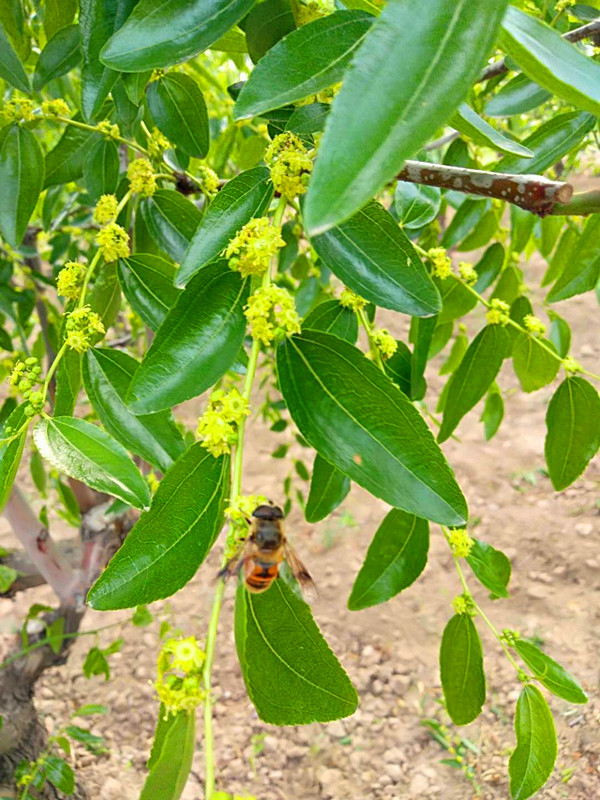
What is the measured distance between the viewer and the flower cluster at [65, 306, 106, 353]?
535 mm

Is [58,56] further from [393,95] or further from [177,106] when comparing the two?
[393,95]

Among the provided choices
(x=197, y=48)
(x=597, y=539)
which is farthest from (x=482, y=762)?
Answer: (x=197, y=48)

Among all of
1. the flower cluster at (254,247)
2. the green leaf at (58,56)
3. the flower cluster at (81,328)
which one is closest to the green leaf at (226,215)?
the flower cluster at (254,247)

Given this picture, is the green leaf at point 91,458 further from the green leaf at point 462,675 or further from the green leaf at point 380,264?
the green leaf at point 462,675

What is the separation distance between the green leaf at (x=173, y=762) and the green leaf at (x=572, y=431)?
0.51 meters

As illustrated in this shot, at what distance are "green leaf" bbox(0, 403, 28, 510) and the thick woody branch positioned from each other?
1.16 ft

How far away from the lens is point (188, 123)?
0.69m

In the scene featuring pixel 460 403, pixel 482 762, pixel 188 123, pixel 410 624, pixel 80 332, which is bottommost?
pixel 410 624

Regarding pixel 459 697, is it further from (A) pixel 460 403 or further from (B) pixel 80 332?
(B) pixel 80 332

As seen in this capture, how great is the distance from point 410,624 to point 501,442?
1.08 m

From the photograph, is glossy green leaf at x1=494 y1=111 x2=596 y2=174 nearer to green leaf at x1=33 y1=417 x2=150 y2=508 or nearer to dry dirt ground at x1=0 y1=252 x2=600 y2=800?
green leaf at x1=33 y1=417 x2=150 y2=508

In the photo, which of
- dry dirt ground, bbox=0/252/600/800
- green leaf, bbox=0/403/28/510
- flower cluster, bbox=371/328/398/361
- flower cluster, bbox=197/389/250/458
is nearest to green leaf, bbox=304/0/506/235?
flower cluster, bbox=197/389/250/458

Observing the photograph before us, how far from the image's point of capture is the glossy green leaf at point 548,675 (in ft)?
2.35

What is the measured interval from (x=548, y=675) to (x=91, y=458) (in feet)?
1.85
